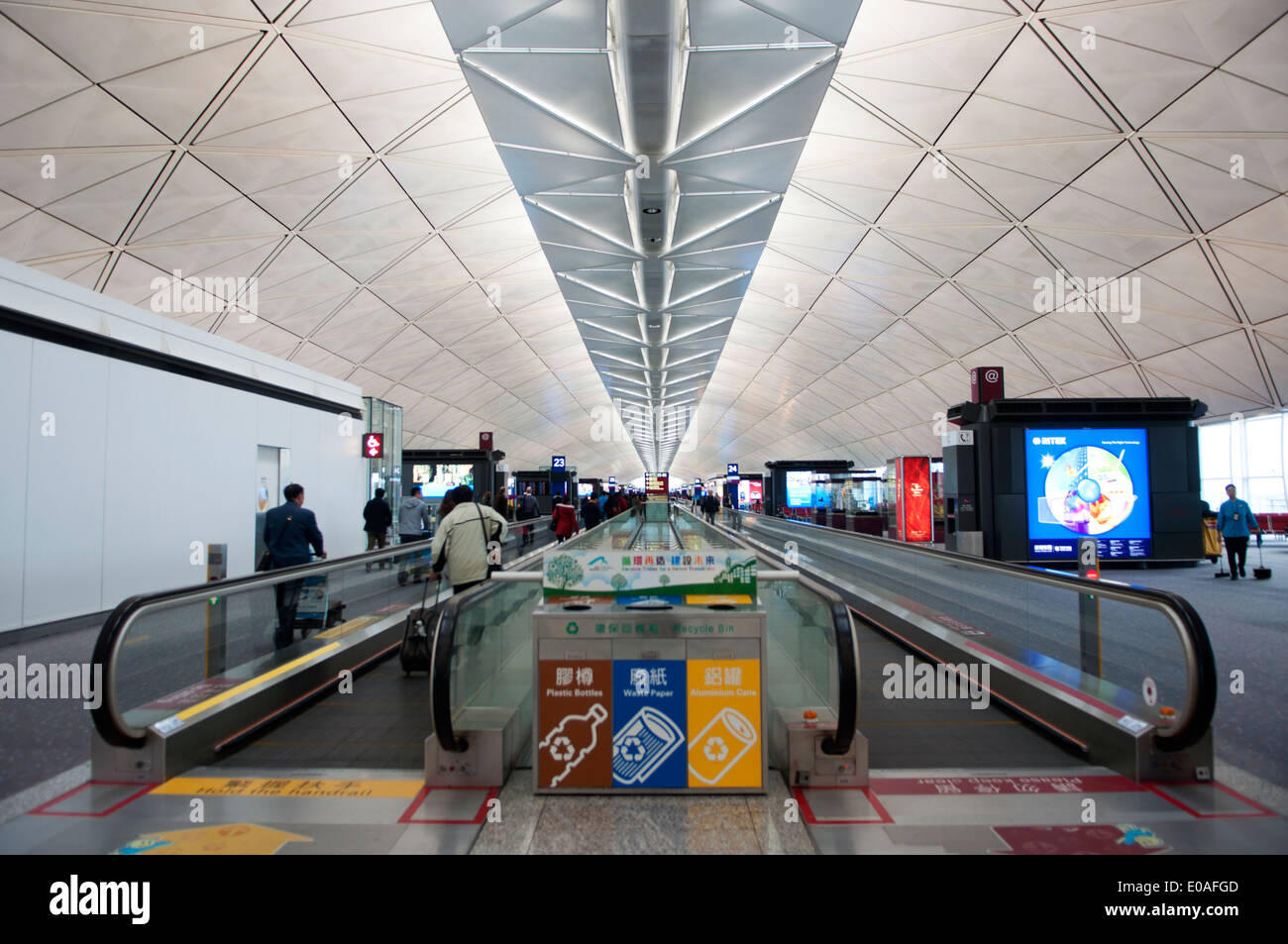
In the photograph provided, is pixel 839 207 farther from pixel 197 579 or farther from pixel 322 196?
pixel 197 579

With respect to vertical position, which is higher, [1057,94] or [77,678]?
[1057,94]

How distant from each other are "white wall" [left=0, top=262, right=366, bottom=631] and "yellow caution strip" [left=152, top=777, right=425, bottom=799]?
651 centimetres

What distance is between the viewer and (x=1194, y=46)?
37.9ft

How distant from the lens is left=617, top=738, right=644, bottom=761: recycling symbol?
13.8ft

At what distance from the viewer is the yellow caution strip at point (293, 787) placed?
4180 mm

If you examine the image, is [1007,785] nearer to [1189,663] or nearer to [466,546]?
[1189,663]

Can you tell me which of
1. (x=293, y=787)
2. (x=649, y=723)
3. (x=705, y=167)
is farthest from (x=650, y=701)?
(x=705, y=167)

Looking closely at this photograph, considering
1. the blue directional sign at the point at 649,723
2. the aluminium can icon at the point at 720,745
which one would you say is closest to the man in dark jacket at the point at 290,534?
the blue directional sign at the point at 649,723

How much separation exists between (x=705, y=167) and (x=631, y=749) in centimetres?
1607

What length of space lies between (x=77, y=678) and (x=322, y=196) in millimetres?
12884

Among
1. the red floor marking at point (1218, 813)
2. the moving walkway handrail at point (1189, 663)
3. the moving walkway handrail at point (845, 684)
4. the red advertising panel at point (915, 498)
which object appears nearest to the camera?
the red floor marking at point (1218, 813)

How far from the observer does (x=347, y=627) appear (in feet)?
25.6

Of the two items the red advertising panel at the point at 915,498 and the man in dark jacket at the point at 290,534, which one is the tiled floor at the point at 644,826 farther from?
the red advertising panel at the point at 915,498
